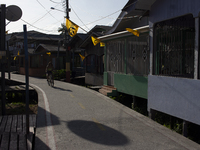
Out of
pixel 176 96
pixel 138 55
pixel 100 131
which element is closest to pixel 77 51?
pixel 138 55

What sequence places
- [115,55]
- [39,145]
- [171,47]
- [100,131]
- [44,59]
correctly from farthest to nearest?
[44,59] → [115,55] → [171,47] → [100,131] → [39,145]

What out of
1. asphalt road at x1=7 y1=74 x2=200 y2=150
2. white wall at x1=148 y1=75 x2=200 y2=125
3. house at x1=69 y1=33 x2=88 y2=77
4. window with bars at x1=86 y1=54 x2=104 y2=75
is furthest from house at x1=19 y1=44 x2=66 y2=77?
white wall at x1=148 y1=75 x2=200 y2=125

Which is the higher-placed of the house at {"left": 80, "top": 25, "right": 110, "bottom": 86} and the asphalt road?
the house at {"left": 80, "top": 25, "right": 110, "bottom": 86}

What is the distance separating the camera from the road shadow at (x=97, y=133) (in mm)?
5715

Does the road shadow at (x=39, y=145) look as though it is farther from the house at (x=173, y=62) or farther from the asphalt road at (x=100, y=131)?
the house at (x=173, y=62)

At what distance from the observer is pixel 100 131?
254 inches

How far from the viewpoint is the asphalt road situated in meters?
5.47

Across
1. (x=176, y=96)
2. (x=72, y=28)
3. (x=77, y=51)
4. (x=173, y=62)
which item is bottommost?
(x=176, y=96)

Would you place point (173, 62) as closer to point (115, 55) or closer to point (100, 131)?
point (100, 131)

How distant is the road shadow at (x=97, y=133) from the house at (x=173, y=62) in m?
2.13

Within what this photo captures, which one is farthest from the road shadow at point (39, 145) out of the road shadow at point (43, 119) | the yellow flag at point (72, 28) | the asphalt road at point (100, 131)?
the yellow flag at point (72, 28)

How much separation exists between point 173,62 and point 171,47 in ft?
1.69

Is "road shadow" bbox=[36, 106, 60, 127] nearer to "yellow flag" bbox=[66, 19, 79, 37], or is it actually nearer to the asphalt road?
the asphalt road

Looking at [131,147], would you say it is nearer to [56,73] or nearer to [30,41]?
[56,73]
